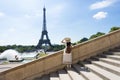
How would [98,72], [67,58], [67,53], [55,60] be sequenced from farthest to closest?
[55,60], [67,58], [67,53], [98,72]

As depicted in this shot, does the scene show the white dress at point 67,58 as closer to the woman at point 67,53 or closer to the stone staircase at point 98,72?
the woman at point 67,53

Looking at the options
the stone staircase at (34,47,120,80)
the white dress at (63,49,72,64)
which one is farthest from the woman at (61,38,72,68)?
the stone staircase at (34,47,120,80)

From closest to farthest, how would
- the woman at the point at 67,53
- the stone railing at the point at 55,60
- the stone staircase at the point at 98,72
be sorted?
1. the stone staircase at the point at 98,72
2. the stone railing at the point at 55,60
3. the woman at the point at 67,53

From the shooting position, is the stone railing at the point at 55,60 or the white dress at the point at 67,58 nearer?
the stone railing at the point at 55,60

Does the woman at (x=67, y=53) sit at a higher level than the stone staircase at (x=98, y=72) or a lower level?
higher

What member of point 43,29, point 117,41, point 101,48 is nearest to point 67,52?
point 101,48

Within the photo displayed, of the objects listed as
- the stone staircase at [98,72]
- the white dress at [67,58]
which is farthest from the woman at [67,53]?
the stone staircase at [98,72]

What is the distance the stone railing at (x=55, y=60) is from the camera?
32.1 feet

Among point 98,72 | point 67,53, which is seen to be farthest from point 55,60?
point 98,72

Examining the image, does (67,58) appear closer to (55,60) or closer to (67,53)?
(67,53)

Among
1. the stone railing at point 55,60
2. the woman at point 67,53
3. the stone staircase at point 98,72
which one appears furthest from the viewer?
the woman at point 67,53

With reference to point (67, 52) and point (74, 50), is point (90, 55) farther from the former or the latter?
point (67, 52)

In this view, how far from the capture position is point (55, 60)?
1064cm

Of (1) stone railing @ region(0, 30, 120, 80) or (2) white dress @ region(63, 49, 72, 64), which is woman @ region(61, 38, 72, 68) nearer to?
(2) white dress @ region(63, 49, 72, 64)
